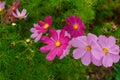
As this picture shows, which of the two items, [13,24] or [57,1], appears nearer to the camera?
[13,24]

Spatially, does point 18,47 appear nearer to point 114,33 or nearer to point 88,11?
point 88,11

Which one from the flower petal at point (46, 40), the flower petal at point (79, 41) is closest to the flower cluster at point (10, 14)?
the flower petal at point (46, 40)

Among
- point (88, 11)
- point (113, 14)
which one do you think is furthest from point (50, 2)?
point (113, 14)

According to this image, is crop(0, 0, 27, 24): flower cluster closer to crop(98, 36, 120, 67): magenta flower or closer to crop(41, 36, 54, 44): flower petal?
crop(41, 36, 54, 44): flower petal

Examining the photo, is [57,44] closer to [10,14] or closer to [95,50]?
[95,50]

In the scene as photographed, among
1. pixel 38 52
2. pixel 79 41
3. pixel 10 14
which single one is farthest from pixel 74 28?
pixel 38 52
